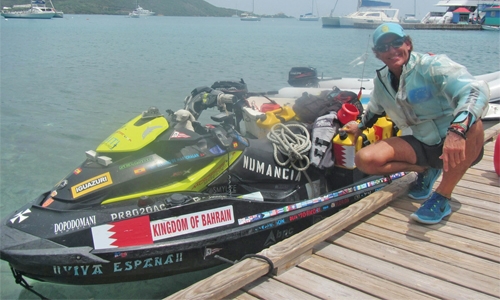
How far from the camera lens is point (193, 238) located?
3.12 metres

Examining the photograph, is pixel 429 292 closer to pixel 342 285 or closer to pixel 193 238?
pixel 342 285

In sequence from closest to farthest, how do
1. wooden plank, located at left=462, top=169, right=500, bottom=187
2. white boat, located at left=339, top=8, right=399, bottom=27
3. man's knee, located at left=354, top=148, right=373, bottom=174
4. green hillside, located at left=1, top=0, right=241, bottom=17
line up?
1. man's knee, located at left=354, top=148, right=373, bottom=174
2. wooden plank, located at left=462, top=169, right=500, bottom=187
3. white boat, located at left=339, top=8, right=399, bottom=27
4. green hillside, located at left=1, top=0, right=241, bottom=17

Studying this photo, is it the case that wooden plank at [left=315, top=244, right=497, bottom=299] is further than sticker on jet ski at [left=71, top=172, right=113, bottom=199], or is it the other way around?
sticker on jet ski at [left=71, top=172, right=113, bottom=199]

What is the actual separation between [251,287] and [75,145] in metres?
6.72

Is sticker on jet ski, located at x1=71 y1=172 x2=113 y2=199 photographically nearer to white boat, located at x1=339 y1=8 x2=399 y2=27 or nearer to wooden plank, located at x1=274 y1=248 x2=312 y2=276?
wooden plank, located at x1=274 y1=248 x2=312 y2=276

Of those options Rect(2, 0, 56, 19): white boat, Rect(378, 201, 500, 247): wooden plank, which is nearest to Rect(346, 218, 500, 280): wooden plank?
Rect(378, 201, 500, 247): wooden plank

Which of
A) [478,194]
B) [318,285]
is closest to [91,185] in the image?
[318,285]

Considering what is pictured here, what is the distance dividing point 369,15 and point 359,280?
72.6 metres

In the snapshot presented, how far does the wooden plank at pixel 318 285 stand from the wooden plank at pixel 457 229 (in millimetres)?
961

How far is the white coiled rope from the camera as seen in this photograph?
3566mm

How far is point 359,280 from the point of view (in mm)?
2465

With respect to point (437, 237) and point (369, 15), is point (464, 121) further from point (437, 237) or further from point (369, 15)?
point (369, 15)

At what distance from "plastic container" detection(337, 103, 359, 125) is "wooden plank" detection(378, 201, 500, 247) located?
2.71 feet

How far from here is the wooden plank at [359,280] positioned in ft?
7.69
